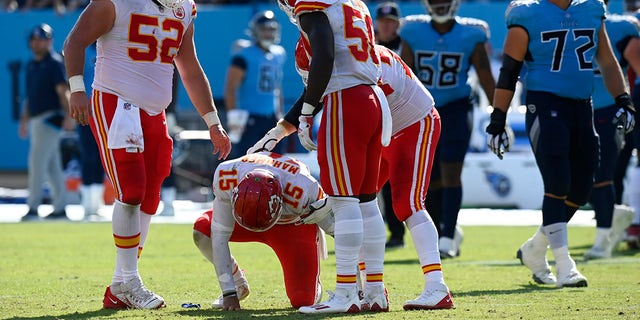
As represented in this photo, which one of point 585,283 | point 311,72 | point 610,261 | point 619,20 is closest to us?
point 311,72

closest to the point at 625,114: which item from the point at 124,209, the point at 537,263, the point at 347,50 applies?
the point at 537,263

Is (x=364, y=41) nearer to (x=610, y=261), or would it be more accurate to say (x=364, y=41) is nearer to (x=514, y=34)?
(x=514, y=34)

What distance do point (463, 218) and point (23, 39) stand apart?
9163 mm

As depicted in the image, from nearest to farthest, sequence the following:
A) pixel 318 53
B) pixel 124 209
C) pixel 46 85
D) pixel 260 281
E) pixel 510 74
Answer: pixel 318 53 → pixel 124 209 → pixel 510 74 → pixel 260 281 → pixel 46 85

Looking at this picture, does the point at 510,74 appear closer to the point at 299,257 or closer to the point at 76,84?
the point at 299,257

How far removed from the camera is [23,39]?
1944 centimetres

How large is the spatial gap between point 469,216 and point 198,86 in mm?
7936

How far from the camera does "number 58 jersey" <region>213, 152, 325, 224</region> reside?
18.6 feet

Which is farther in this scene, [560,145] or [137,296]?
[560,145]

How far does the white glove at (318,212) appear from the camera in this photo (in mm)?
5746

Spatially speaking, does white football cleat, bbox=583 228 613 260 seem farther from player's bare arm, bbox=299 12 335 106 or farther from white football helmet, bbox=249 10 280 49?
white football helmet, bbox=249 10 280 49

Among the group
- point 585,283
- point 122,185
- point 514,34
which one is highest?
point 514,34

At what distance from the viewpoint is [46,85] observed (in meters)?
13.5

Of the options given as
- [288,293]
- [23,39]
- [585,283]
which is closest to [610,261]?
[585,283]
